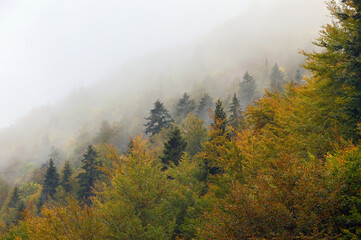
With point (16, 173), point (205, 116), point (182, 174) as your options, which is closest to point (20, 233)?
point (182, 174)

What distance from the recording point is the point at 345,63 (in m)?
13.4

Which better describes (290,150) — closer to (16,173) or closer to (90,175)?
(90,175)

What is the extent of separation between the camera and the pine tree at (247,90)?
73812mm

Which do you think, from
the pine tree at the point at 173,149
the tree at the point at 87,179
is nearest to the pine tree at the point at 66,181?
the tree at the point at 87,179

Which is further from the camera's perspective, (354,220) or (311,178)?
(311,178)

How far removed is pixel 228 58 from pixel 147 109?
80530mm

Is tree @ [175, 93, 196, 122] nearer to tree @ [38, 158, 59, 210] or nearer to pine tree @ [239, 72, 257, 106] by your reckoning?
pine tree @ [239, 72, 257, 106]

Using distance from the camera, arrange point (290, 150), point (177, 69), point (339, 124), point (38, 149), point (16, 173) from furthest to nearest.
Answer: point (177, 69)
point (38, 149)
point (16, 173)
point (290, 150)
point (339, 124)

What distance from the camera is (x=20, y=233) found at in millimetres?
23578

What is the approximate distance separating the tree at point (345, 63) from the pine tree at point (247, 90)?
59.6 m

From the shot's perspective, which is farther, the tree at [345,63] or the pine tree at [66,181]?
the pine tree at [66,181]

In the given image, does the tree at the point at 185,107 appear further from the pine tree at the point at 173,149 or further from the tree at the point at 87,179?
the pine tree at the point at 173,149

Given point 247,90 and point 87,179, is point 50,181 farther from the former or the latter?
point 247,90

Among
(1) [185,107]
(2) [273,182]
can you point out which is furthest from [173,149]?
(1) [185,107]
